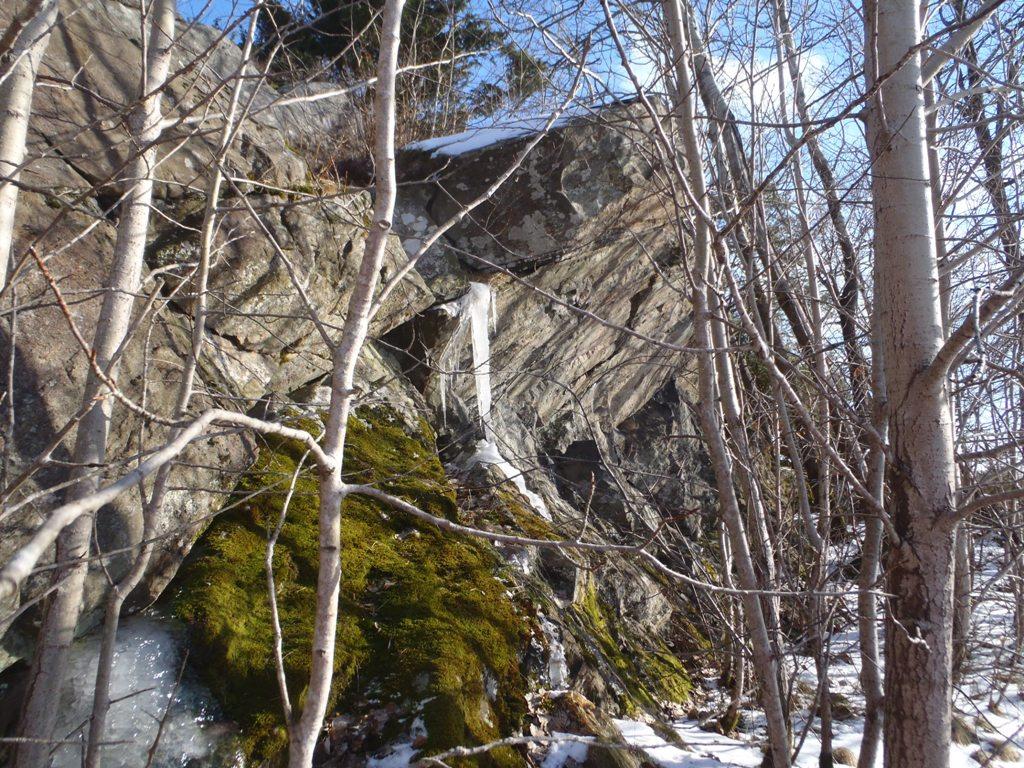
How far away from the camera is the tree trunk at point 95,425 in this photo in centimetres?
186

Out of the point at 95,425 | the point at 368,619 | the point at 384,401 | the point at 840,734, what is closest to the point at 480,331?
the point at 384,401

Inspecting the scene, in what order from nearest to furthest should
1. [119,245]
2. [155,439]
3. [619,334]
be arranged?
[119,245] < [155,439] < [619,334]

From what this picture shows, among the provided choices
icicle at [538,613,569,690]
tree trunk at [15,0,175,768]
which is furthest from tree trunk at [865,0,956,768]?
tree trunk at [15,0,175,768]

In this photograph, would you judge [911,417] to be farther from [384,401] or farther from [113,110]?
[113,110]

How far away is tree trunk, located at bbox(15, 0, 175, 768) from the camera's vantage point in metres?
1.86

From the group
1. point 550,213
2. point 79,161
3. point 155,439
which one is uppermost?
point 550,213

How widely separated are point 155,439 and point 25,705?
1283mm

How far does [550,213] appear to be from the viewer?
5684 millimetres

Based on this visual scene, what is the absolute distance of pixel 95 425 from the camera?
6.79 ft

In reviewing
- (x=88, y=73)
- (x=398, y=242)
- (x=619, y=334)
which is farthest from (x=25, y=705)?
(x=619, y=334)

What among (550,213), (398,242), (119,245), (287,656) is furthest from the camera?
(550,213)

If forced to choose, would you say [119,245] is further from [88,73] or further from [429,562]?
[88,73]

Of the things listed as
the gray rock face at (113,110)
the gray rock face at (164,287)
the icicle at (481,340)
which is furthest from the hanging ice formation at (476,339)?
the gray rock face at (113,110)

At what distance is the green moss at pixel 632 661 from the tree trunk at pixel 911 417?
5.42 ft
